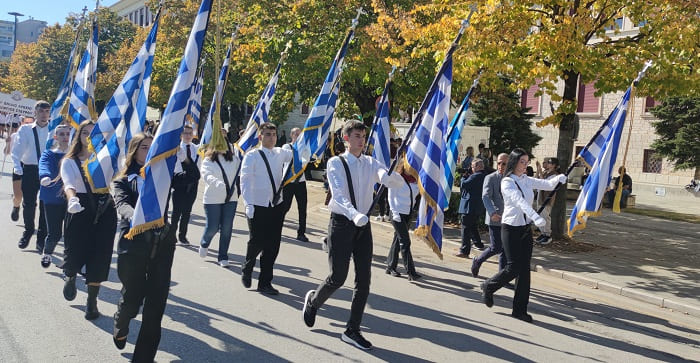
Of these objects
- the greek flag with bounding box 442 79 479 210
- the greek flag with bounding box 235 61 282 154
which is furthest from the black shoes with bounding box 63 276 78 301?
the greek flag with bounding box 442 79 479 210

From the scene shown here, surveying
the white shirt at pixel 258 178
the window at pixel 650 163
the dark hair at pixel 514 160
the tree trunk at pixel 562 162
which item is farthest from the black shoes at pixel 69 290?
the window at pixel 650 163

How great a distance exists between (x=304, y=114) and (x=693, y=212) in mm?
29503

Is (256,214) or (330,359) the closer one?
(330,359)

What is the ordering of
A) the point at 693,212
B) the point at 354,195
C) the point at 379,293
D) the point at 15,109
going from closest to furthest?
the point at 354,195
the point at 379,293
the point at 15,109
the point at 693,212

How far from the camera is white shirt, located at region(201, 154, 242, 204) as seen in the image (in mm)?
8047

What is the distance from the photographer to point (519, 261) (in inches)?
263

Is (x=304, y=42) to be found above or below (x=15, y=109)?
above

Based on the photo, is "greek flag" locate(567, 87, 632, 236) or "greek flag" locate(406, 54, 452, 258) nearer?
"greek flag" locate(406, 54, 452, 258)

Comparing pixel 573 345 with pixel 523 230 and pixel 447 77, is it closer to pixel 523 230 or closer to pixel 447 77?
pixel 523 230

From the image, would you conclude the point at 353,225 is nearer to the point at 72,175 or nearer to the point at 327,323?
the point at 327,323

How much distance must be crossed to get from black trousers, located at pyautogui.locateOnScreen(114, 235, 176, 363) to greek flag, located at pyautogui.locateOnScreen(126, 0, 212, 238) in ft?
0.66

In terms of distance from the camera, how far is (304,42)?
15.8m

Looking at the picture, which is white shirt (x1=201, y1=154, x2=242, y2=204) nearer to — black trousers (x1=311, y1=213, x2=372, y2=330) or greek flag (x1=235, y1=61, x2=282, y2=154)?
greek flag (x1=235, y1=61, x2=282, y2=154)

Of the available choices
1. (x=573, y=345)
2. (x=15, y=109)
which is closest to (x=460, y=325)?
(x=573, y=345)
